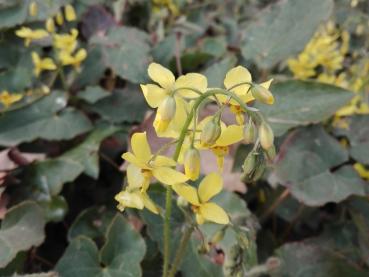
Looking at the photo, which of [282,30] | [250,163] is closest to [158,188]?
[250,163]

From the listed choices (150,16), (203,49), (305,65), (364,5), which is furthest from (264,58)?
(364,5)

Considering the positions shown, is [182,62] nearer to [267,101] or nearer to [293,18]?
[293,18]

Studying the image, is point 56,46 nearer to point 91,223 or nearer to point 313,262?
point 91,223

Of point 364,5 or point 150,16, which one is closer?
point 150,16

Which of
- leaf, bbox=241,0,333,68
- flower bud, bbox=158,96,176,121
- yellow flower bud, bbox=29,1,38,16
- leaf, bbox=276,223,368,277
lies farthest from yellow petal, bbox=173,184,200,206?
yellow flower bud, bbox=29,1,38,16

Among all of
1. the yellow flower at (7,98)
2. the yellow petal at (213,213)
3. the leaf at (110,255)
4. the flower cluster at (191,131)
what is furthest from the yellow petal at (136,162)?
the yellow flower at (7,98)

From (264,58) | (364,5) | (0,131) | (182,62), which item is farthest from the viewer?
(364,5)
